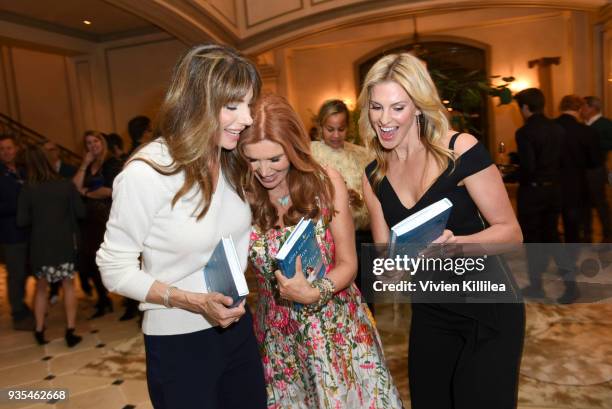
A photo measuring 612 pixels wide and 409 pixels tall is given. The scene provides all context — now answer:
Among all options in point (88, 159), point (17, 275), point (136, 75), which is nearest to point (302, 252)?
point (88, 159)

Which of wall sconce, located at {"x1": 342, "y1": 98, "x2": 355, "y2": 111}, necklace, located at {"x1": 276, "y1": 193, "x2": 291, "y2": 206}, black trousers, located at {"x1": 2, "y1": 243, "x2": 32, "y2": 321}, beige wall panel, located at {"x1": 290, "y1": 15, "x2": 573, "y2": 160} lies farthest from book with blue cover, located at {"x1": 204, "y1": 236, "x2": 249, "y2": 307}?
wall sconce, located at {"x1": 342, "y1": 98, "x2": 355, "y2": 111}

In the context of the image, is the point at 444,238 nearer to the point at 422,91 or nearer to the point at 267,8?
the point at 422,91

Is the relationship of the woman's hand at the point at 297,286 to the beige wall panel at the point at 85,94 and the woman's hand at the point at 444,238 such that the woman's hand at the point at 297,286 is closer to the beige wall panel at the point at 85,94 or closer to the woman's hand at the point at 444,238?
the woman's hand at the point at 444,238

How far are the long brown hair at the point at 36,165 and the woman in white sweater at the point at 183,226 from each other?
3336 millimetres

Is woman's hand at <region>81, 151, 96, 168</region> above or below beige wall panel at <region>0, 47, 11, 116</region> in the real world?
below

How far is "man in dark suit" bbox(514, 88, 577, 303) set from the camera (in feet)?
15.1

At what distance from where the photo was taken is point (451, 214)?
1.73 m

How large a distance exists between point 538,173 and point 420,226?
376cm

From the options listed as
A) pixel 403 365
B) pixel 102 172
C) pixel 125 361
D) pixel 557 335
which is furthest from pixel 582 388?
pixel 102 172

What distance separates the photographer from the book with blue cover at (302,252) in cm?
152

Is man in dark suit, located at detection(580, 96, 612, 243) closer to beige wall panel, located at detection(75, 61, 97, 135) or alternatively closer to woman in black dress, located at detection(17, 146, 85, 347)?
woman in black dress, located at detection(17, 146, 85, 347)

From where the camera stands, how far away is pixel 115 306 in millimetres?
5570

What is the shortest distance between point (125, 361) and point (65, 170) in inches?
93.5

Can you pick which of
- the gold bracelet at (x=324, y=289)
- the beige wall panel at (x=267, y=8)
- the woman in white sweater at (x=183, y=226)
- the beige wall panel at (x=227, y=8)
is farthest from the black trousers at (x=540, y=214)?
the beige wall panel at (x=227, y=8)
